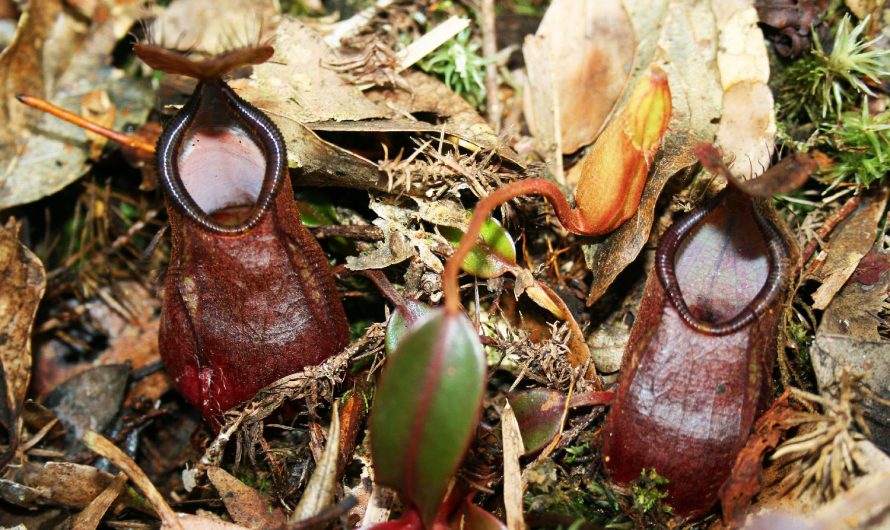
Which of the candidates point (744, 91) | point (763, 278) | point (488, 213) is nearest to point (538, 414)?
point (488, 213)

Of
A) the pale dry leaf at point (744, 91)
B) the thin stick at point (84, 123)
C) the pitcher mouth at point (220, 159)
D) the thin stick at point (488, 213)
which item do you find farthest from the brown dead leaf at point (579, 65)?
the thin stick at point (84, 123)

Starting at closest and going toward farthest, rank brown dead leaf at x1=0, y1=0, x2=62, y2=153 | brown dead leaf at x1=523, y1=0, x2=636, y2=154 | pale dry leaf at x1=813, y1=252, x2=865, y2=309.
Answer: pale dry leaf at x1=813, y1=252, x2=865, y2=309
brown dead leaf at x1=523, y1=0, x2=636, y2=154
brown dead leaf at x1=0, y1=0, x2=62, y2=153

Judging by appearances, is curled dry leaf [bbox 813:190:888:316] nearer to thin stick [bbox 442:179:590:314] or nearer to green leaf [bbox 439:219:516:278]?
thin stick [bbox 442:179:590:314]

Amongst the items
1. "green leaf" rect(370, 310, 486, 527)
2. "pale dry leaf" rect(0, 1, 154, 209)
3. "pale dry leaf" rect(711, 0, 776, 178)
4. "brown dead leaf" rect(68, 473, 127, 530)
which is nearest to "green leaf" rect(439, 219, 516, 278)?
"green leaf" rect(370, 310, 486, 527)

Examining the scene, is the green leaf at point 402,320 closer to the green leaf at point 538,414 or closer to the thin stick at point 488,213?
the thin stick at point 488,213

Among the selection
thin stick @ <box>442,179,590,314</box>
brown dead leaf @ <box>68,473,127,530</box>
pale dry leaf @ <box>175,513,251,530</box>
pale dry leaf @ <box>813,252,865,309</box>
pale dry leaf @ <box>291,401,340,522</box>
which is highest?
thin stick @ <box>442,179,590,314</box>

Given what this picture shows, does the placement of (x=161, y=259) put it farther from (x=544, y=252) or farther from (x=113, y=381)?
(x=544, y=252)
